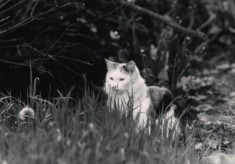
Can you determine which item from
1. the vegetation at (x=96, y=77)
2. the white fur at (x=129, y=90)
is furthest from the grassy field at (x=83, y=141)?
the white fur at (x=129, y=90)

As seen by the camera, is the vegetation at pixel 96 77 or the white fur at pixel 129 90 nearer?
the vegetation at pixel 96 77

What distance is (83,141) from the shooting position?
361cm

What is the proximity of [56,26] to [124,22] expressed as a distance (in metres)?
1.26

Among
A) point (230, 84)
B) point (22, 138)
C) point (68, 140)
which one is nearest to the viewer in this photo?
point (68, 140)

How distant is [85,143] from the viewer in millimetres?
3514

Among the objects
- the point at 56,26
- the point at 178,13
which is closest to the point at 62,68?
the point at 56,26

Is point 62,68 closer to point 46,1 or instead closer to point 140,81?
point 46,1

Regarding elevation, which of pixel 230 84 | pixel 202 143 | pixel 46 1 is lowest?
pixel 202 143

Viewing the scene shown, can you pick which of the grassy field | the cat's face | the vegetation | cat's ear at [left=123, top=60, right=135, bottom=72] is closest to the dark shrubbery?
the vegetation

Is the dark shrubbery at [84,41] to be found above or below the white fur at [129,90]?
above

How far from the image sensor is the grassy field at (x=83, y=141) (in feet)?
11.2

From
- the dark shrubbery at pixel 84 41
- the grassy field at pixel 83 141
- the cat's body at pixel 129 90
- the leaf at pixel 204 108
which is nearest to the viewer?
the grassy field at pixel 83 141

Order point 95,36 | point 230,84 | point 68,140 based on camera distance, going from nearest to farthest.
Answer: point 68,140 → point 95,36 → point 230,84

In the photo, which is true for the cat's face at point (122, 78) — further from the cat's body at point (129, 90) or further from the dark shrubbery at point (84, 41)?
the dark shrubbery at point (84, 41)
